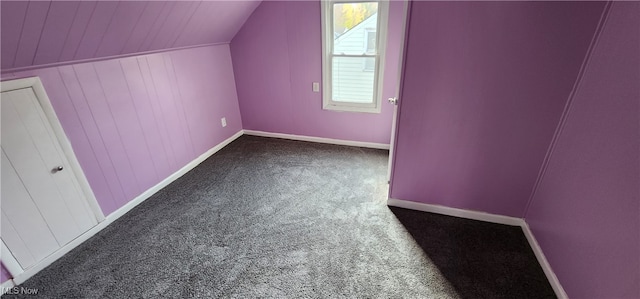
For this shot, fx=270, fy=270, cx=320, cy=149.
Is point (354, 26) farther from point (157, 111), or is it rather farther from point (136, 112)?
point (136, 112)

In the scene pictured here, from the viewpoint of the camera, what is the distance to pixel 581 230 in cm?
138

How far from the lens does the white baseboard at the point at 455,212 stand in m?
A: 2.02

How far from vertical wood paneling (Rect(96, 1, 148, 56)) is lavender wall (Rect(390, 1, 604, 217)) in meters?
1.78

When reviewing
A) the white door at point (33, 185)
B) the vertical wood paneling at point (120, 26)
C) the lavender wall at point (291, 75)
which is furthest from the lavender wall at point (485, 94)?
the white door at point (33, 185)

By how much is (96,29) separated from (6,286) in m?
1.61

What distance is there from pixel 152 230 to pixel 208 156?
50.2 inches

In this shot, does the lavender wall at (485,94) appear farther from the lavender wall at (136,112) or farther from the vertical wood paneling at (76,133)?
the vertical wood paneling at (76,133)

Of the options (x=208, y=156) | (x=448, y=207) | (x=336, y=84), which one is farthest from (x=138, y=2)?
(x=448, y=207)

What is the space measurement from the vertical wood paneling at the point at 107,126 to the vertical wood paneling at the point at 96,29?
123mm

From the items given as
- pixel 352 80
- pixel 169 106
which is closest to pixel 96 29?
pixel 169 106

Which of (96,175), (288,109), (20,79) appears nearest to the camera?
(20,79)

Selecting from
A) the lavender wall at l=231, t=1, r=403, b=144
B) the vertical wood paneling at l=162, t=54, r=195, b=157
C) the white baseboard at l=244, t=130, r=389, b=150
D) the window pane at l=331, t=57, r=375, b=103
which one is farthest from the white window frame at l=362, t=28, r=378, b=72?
the vertical wood paneling at l=162, t=54, r=195, b=157

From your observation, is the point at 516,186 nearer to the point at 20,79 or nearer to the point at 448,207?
the point at 448,207

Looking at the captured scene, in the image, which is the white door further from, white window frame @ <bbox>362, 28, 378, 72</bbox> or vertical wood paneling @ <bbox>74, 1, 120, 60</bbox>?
white window frame @ <bbox>362, 28, 378, 72</bbox>
